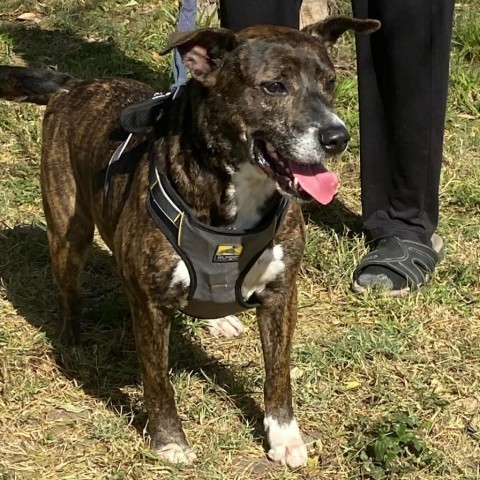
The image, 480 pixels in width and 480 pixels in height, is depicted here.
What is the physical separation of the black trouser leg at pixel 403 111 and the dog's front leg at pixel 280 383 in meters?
1.53

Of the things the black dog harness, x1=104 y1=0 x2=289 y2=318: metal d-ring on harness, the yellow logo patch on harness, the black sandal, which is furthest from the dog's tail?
the black sandal

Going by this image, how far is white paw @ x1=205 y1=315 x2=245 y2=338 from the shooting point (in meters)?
4.41

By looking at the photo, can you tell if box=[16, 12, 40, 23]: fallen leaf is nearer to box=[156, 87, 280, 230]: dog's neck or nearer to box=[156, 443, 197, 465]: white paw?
box=[156, 87, 280, 230]: dog's neck

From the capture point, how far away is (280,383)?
3645 millimetres

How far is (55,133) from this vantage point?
4129 mm

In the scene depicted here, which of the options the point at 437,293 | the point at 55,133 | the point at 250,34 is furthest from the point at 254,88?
the point at 437,293

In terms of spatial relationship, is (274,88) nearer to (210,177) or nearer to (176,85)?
(210,177)

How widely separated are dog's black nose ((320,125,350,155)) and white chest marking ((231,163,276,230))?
25cm

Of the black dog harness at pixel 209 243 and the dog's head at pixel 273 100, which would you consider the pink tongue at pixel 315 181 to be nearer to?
the dog's head at pixel 273 100

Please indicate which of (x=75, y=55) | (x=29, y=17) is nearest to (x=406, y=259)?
(x=75, y=55)

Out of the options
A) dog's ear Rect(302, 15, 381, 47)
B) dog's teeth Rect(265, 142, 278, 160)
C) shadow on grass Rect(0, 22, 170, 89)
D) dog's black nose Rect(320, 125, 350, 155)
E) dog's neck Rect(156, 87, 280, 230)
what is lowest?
shadow on grass Rect(0, 22, 170, 89)

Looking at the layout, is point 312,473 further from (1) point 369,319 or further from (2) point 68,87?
(2) point 68,87

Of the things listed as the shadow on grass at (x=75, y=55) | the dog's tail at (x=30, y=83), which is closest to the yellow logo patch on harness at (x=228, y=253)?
the dog's tail at (x=30, y=83)

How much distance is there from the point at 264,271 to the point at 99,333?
1.27 metres
